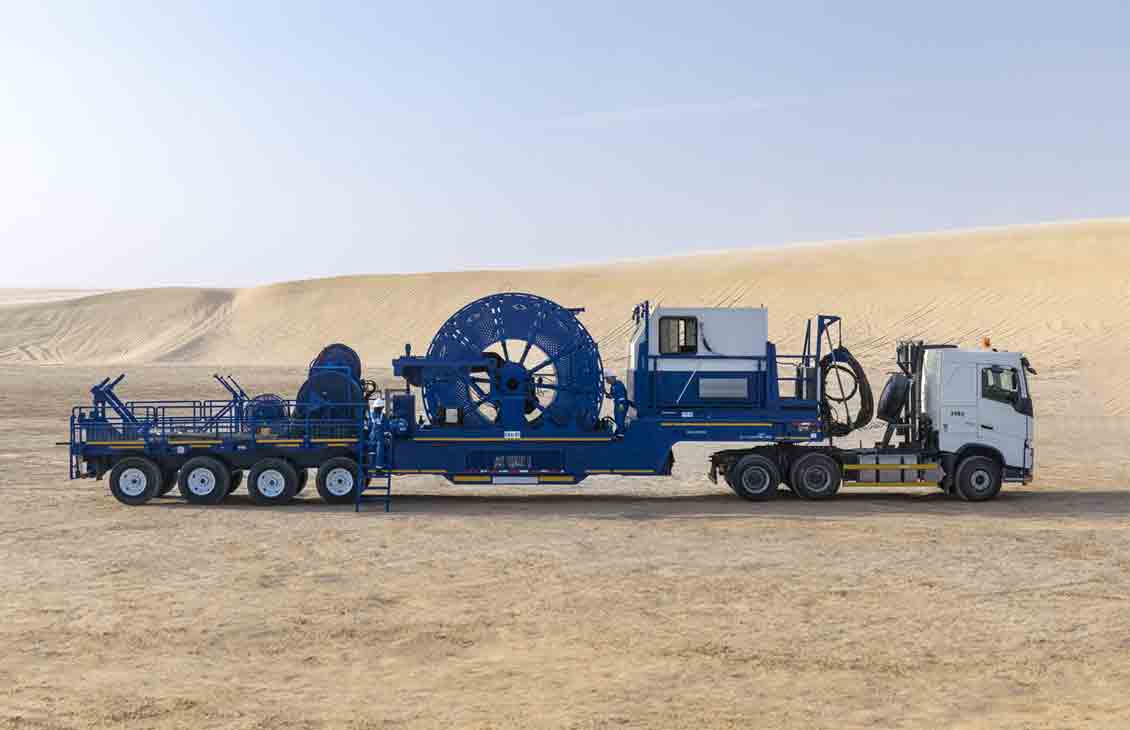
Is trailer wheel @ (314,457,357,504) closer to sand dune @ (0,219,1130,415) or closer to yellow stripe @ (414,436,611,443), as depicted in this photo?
yellow stripe @ (414,436,611,443)

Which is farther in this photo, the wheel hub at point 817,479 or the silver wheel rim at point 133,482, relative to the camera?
the wheel hub at point 817,479

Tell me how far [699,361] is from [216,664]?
11524 millimetres

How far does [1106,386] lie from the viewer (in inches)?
1757

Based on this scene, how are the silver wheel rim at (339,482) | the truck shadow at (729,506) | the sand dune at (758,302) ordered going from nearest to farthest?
the truck shadow at (729,506) < the silver wheel rim at (339,482) < the sand dune at (758,302)

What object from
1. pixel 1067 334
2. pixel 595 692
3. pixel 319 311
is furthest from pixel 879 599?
pixel 319 311

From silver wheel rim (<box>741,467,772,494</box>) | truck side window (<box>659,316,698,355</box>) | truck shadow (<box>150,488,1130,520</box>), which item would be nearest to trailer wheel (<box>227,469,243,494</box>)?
truck shadow (<box>150,488,1130,520</box>)

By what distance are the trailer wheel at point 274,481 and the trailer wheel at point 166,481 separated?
1531mm

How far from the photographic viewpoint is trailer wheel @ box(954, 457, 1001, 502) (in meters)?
19.5

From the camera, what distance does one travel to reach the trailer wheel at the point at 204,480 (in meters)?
19.1

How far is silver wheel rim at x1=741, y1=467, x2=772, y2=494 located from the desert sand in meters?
0.40

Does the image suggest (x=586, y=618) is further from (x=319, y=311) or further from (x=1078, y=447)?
(x=319, y=311)

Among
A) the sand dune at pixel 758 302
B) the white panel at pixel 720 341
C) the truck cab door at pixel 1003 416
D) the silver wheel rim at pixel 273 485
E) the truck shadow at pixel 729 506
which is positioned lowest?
the truck shadow at pixel 729 506

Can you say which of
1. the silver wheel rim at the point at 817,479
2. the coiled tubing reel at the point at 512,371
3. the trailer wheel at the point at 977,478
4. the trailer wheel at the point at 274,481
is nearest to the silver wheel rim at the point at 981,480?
the trailer wheel at the point at 977,478

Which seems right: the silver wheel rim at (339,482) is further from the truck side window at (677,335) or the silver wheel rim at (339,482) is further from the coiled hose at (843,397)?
the coiled hose at (843,397)
